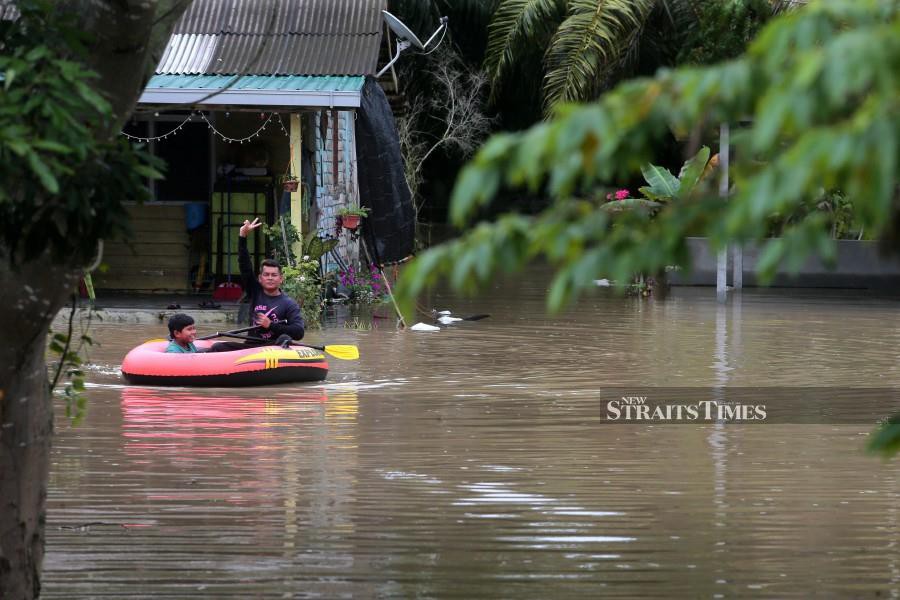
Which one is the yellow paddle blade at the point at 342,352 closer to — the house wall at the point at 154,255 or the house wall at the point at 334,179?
the house wall at the point at 334,179

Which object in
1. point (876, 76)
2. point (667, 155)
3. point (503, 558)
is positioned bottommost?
point (503, 558)

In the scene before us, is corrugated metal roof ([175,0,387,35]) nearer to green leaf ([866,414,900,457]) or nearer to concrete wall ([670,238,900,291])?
concrete wall ([670,238,900,291])

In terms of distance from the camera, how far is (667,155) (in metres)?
33.9

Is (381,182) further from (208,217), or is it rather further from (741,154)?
(741,154)

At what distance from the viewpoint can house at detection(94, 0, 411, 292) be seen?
1897 cm

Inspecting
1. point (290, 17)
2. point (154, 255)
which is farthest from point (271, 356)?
point (154, 255)

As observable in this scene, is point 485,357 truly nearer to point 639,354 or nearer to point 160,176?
point 639,354

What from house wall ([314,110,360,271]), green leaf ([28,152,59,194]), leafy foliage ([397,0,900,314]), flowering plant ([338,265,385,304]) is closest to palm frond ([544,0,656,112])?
house wall ([314,110,360,271])

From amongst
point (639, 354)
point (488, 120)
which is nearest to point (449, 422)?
point (639, 354)

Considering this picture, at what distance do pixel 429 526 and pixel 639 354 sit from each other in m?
8.48

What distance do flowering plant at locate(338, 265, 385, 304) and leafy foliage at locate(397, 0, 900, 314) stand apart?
1790 cm

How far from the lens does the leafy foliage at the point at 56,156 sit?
4766mm

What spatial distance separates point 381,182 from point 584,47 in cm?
724

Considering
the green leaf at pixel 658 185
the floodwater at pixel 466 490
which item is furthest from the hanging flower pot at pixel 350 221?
the green leaf at pixel 658 185
